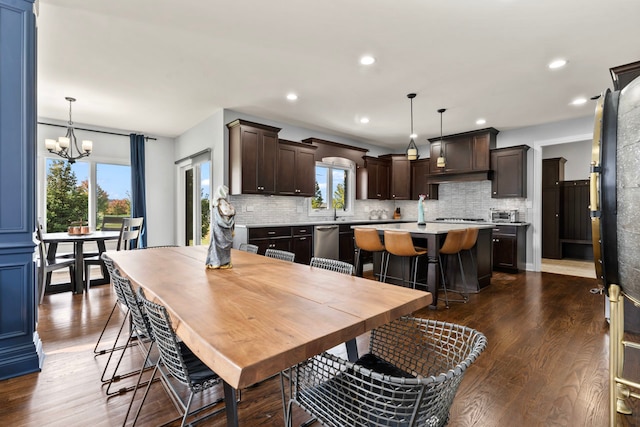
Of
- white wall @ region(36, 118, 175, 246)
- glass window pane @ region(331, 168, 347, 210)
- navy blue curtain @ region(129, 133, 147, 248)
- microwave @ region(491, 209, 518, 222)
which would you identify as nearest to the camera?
microwave @ region(491, 209, 518, 222)

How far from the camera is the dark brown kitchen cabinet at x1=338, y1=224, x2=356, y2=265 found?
5516mm

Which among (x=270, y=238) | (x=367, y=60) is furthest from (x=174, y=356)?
(x=270, y=238)

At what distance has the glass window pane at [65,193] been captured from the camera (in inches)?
208

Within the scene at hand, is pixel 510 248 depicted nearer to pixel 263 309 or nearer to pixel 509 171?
pixel 509 171

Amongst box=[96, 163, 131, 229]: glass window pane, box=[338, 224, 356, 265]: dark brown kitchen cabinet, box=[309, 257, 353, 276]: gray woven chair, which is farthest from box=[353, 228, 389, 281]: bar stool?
box=[96, 163, 131, 229]: glass window pane

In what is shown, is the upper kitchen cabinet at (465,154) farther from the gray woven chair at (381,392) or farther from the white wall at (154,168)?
the white wall at (154,168)

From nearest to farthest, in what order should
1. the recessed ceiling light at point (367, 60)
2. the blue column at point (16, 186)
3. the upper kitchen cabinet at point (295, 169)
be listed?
the blue column at point (16, 186) → the recessed ceiling light at point (367, 60) → the upper kitchen cabinet at point (295, 169)

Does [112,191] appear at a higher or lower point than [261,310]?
higher

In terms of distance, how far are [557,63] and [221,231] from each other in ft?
12.2

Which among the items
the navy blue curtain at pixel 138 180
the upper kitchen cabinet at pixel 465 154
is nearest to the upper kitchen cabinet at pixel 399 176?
the upper kitchen cabinet at pixel 465 154

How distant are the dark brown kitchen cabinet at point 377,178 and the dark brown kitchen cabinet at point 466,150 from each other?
1.10 meters

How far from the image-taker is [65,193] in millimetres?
5430

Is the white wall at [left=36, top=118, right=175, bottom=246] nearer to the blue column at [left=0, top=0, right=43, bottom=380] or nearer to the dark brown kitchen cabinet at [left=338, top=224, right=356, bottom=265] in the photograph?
the dark brown kitchen cabinet at [left=338, top=224, right=356, bottom=265]

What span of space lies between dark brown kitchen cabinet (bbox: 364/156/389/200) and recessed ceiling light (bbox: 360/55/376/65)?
141 inches
